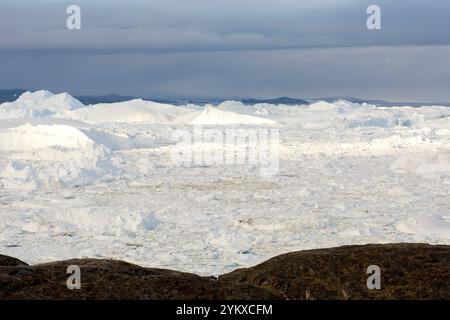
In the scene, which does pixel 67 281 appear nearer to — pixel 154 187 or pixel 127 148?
pixel 154 187

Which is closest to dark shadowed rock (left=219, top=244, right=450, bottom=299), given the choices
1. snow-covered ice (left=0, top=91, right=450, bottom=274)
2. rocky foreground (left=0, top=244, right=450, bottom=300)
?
rocky foreground (left=0, top=244, right=450, bottom=300)

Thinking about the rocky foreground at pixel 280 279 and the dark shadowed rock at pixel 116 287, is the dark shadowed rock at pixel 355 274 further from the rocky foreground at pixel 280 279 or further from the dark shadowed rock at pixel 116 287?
the dark shadowed rock at pixel 116 287

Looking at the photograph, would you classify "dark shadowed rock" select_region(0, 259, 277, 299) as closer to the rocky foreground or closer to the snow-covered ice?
the rocky foreground

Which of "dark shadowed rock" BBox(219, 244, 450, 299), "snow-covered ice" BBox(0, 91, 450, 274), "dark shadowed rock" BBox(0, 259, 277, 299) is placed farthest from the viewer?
"snow-covered ice" BBox(0, 91, 450, 274)

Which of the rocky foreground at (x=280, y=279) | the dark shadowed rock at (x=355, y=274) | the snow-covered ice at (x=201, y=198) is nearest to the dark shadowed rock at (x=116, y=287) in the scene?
the rocky foreground at (x=280, y=279)

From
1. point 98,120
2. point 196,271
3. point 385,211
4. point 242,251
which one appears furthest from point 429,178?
point 98,120

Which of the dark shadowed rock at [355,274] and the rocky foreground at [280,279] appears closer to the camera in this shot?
the rocky foreground at [280,279]
